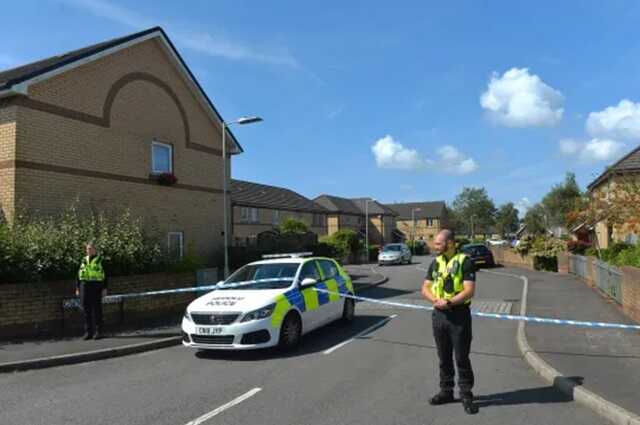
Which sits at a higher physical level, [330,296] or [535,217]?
[535,217]

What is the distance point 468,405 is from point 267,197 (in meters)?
46.0

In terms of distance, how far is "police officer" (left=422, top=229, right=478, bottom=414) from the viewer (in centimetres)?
568

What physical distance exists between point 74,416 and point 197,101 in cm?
1493

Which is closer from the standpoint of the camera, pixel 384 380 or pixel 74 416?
pixel 74 416

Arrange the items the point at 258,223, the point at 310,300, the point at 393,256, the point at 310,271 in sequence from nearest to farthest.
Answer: the point at 310,300
the point at 310,271
the point at 393,256
the point at 258,223

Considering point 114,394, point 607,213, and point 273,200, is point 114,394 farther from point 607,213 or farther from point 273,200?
point 273,200

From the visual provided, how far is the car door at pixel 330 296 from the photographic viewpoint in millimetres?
10461

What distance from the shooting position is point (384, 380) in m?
7.00

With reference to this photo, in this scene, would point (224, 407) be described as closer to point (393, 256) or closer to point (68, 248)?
point (68, 248)

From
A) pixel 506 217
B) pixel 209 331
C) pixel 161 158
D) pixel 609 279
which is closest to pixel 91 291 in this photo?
pixel 209 331

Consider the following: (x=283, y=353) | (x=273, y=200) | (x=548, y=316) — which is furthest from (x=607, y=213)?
(x=273, y=200)

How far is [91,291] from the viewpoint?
33.5ft

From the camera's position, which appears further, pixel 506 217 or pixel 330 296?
pixel 506 217

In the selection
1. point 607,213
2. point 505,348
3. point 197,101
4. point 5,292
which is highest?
point 197,101
